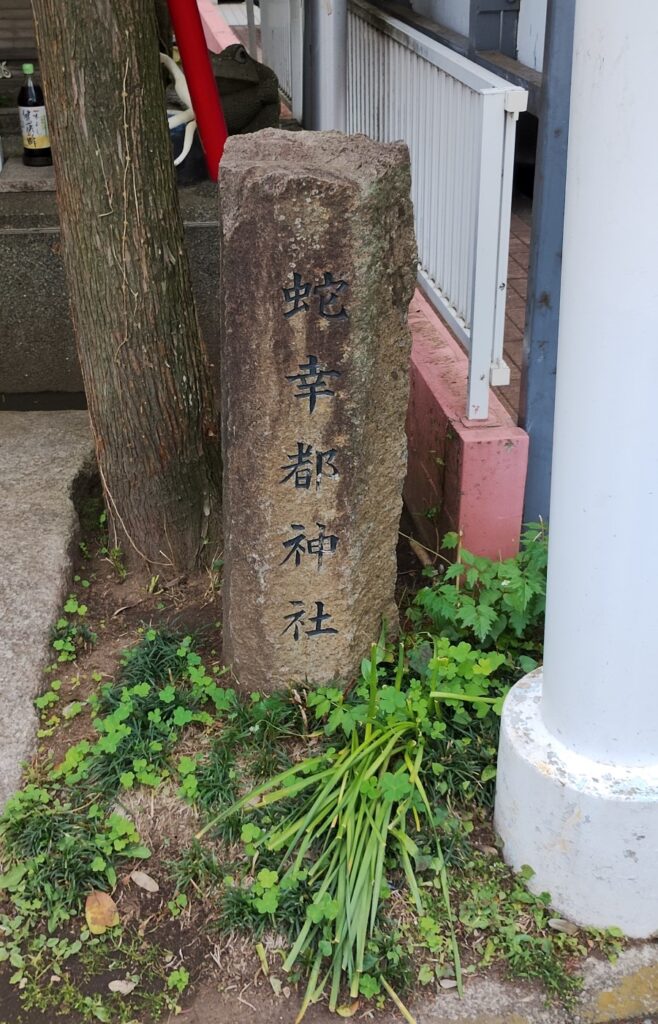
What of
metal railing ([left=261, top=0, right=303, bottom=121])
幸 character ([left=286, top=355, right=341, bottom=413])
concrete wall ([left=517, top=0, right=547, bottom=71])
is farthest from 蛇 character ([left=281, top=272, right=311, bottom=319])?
metal railing ([left=261, top=0, right=303, bottom=121])

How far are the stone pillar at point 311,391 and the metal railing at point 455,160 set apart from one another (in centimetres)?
62

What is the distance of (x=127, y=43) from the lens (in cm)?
341

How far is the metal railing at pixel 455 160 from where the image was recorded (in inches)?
138

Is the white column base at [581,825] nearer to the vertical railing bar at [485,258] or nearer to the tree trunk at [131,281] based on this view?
the vertical railing bar at [485,258]

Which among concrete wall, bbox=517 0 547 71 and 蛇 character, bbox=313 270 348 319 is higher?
concrete wall, bbox=517 0 547 71

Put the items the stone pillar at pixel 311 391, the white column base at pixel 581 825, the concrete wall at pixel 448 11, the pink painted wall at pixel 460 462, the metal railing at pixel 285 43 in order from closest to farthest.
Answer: the white column base at pixel 581 825 < the stone pillar at pixel 311 391 < the pink painted wall at pixel 460 462 < the concrete wall at pixel 448 11 < the metal railing at pixel 285 43

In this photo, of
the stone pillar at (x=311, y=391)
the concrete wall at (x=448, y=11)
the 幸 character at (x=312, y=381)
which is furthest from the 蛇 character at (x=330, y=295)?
the concrete wall at (x=448, y=11)

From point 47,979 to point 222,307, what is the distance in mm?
1894

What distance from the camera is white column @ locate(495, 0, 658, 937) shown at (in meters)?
2.22

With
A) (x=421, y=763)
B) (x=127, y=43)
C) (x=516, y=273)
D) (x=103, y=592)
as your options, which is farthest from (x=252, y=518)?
(x=516, y=273)

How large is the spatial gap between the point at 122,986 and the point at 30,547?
1873 mm

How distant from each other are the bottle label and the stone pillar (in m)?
2.97

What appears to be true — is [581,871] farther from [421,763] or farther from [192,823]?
[192,823]

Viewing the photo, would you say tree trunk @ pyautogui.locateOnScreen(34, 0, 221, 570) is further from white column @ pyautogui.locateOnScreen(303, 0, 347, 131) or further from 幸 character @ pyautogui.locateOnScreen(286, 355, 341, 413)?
white column @ pyautogui.locateOnScreen(303, 0, 347, 131)
